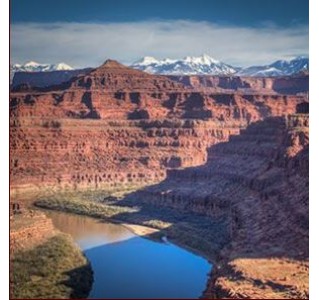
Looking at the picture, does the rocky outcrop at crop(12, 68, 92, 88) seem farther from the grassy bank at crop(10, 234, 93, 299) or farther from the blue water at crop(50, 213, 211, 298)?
the blue water at crop(50, 213, 211, 298)

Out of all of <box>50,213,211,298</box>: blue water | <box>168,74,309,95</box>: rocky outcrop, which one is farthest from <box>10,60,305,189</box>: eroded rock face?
<box>50,213,211,298</box>: blue water

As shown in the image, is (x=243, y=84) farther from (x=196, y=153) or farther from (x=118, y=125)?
(x=118, y=125)

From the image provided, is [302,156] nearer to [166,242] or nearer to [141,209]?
[166,242]

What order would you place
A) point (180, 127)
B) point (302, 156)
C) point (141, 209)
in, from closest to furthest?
point (302, 156) → point (141, 209) → point (180, 127)

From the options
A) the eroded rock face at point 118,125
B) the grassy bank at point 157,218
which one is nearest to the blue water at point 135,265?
the grassy bank at point 157,218
